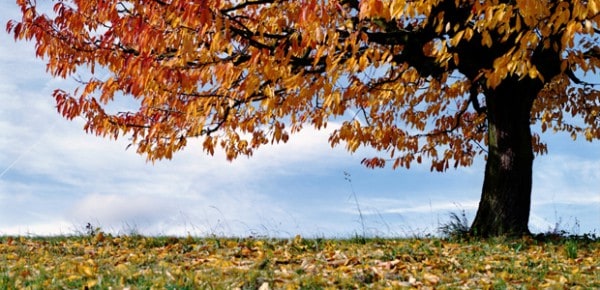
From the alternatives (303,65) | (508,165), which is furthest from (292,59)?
(508,165)

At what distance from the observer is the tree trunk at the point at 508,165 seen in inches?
433

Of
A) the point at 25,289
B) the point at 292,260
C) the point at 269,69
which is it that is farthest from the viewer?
the point at 269,69

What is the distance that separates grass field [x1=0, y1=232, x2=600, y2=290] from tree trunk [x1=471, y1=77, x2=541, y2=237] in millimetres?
604

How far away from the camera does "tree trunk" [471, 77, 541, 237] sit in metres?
11.0

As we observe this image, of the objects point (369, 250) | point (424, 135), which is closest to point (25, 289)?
point (369, 250)

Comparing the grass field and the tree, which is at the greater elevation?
the tree

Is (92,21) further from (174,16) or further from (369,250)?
(369,250)

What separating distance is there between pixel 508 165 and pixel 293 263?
15.8 ft

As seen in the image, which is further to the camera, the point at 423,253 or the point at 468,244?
the point at 468,244

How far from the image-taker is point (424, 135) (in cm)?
1374

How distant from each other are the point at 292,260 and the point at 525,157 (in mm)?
5026

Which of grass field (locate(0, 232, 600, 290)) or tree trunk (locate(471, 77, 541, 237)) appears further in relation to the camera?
tree trunk (locate(471, 77, 541, 237))

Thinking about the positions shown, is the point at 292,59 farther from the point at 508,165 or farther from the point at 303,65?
the point at 508,165

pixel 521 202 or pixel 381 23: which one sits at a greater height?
pixel 381 23
